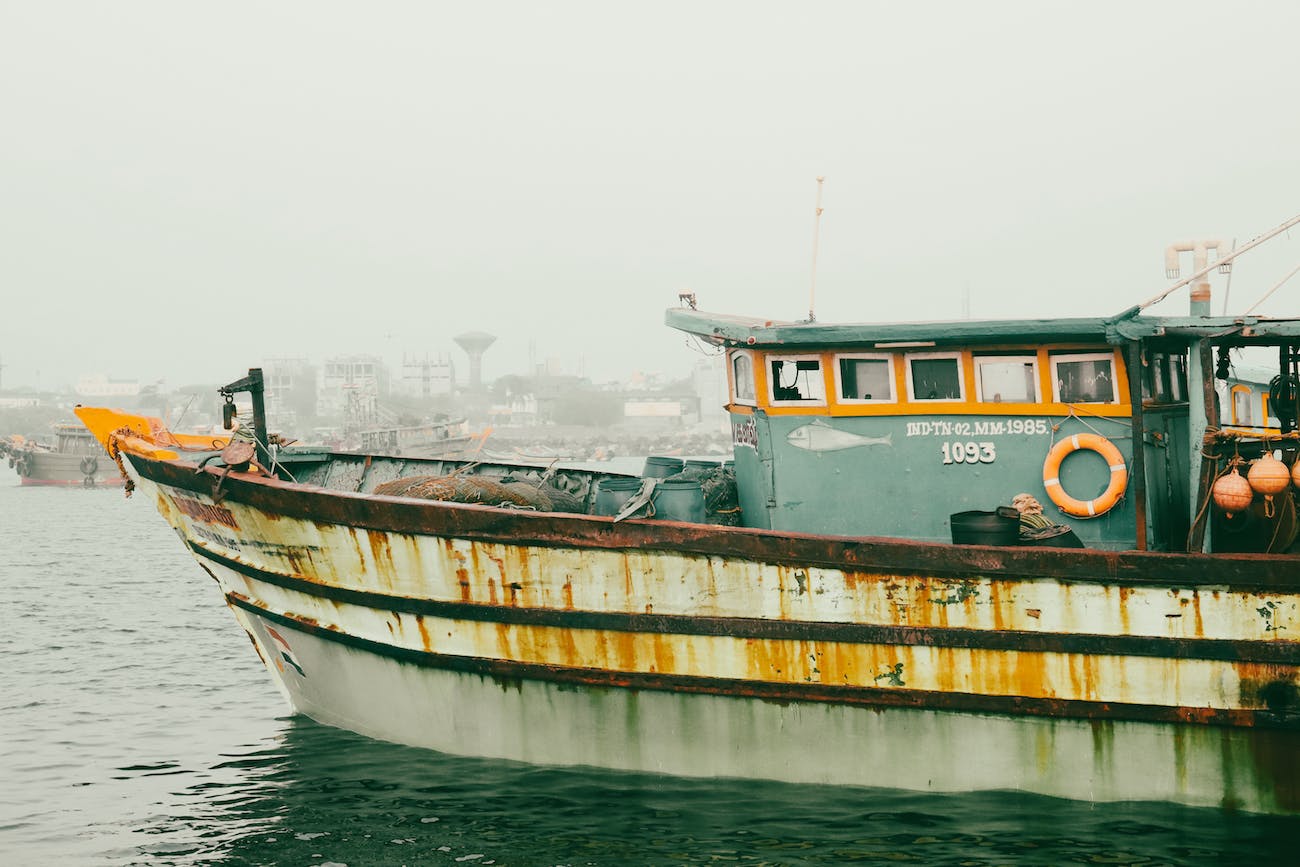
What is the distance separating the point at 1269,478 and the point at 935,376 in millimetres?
2519

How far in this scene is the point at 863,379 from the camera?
8.70 metres

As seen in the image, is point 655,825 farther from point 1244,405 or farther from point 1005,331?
point 1244,405

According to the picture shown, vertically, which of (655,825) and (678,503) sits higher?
(678,503)

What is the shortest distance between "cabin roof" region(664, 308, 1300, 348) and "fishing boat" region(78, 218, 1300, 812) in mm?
28

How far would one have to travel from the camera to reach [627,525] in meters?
7.97

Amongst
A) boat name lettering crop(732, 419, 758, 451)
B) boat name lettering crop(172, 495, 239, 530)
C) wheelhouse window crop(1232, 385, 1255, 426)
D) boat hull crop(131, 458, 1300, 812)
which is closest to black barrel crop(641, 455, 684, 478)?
boat name lettering crop(732, 419, 758, 451)

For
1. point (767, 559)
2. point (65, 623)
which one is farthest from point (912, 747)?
point (65, 623)

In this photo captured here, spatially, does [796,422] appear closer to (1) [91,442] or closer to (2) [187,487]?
(2) [187,487]

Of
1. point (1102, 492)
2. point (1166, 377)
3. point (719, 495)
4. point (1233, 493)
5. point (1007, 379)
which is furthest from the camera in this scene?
point (719, 495)

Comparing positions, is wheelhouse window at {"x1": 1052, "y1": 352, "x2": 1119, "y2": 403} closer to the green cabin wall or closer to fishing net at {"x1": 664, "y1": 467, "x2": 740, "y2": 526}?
the green cabin wall

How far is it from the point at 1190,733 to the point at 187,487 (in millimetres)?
8945

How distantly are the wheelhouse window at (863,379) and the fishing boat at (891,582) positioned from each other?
0.02 metres

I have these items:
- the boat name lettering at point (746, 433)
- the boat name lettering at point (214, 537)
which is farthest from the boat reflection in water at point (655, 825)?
the boat name lettering at point (746, 433)

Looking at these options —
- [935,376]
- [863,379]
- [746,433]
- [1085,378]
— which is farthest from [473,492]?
[1085,378]
